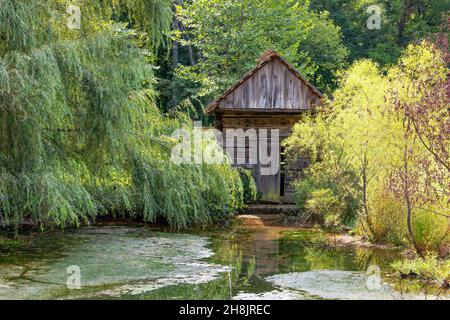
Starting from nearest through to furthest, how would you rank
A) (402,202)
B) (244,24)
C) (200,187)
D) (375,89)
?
(402,202)
(375,89)
(200,187)
(244,24)

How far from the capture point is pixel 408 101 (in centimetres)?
1180

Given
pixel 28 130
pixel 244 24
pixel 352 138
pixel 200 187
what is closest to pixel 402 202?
pixel 352 138

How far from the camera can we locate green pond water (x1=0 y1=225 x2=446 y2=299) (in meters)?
9.55

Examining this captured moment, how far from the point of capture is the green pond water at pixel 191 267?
955 cm

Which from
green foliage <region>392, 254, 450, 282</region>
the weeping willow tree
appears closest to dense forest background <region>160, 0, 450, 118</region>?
the weeping willow tree

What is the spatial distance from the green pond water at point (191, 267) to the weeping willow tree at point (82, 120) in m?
0.78

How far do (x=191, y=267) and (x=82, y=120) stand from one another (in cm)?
344

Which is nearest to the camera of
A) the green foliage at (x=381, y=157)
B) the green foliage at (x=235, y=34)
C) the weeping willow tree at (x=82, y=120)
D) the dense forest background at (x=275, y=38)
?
the weeping willow tree at (x=82, y=120)

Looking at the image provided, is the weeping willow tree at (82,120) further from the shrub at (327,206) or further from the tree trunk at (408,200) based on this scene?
the tree trunk at (408,200)

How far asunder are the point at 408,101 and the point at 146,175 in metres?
5.54

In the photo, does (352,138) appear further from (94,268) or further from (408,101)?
(94,268)

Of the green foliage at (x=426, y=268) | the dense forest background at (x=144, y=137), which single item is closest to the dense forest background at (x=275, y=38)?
the dense forest background at (x=144, y=137)

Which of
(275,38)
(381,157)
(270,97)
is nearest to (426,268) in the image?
(381,157)
